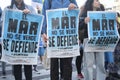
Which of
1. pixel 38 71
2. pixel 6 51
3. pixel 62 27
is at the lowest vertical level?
pixel 38 71

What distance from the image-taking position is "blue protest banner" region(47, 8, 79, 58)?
4.55 m

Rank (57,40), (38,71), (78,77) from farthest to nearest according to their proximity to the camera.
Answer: (38,71) < (78,77) < (57,40)

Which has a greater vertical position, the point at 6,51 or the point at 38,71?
the point at 6,51

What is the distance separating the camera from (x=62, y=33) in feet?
15.0

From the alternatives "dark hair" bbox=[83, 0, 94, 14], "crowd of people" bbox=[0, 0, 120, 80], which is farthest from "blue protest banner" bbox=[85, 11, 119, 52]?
"dark hair" bbox=[83, 0, 94, 14]

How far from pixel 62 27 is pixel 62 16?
17 centimetres

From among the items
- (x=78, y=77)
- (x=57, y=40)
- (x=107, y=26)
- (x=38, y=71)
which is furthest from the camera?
(x=38, y=71)

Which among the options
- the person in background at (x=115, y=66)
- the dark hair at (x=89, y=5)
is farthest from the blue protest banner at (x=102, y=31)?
the person in background at (x=115, y=66)

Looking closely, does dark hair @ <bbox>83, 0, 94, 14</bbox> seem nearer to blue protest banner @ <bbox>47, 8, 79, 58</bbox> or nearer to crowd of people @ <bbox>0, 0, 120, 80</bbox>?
crowd of people @ <bbox>0, 0, 120, 80</bbox>

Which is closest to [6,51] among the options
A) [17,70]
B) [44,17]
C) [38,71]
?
[17,70]

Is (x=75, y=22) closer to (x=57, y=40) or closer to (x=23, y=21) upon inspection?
(x=57, y=40)

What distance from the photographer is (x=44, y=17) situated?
15.5 feet

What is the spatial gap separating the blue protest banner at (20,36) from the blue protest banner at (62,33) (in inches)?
10.1

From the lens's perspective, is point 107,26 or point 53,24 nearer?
point 53,24
